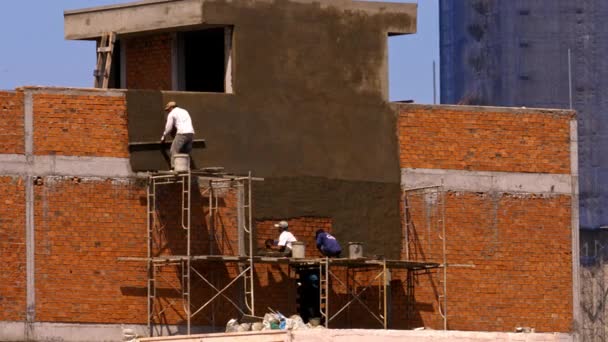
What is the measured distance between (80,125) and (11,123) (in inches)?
55.2

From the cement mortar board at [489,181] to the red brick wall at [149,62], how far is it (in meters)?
5.70

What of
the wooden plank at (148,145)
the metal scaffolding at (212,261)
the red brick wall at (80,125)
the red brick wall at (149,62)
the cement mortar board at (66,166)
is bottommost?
the metal scaffolding at (212,261)

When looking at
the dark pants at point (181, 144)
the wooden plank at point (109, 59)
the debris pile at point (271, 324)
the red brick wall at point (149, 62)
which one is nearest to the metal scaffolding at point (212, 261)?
the dark pants at point (181, 144)

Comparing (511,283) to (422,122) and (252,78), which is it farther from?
(252,78)

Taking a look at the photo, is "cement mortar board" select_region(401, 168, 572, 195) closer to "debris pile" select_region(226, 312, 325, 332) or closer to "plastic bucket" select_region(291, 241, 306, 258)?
"plastic bucket" select_region(291, 241, 306, 258)

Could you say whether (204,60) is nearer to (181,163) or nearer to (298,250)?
(181,163)

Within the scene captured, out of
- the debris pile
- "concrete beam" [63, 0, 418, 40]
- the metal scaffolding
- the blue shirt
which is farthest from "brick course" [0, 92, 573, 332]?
"concrete beam" [63, 0, 418, 40]

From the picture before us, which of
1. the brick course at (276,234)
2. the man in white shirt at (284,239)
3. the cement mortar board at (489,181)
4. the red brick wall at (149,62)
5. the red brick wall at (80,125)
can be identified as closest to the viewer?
the brick course at (276,234)

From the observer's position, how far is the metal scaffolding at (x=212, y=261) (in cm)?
3544

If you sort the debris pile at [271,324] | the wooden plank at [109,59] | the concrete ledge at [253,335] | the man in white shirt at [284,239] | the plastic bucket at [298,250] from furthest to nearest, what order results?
the wooden plank at [109,59], the man in white shirt at [284,239], the plastic bucket at [298,250], the debris pile at [271,324], the concrete ledge at [253,335]

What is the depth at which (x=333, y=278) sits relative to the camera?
122ft

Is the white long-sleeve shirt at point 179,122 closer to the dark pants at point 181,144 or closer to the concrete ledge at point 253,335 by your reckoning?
the dark pants at point 181,144

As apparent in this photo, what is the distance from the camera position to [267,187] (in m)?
37.0

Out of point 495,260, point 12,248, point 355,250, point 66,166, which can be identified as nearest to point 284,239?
point 355,250
